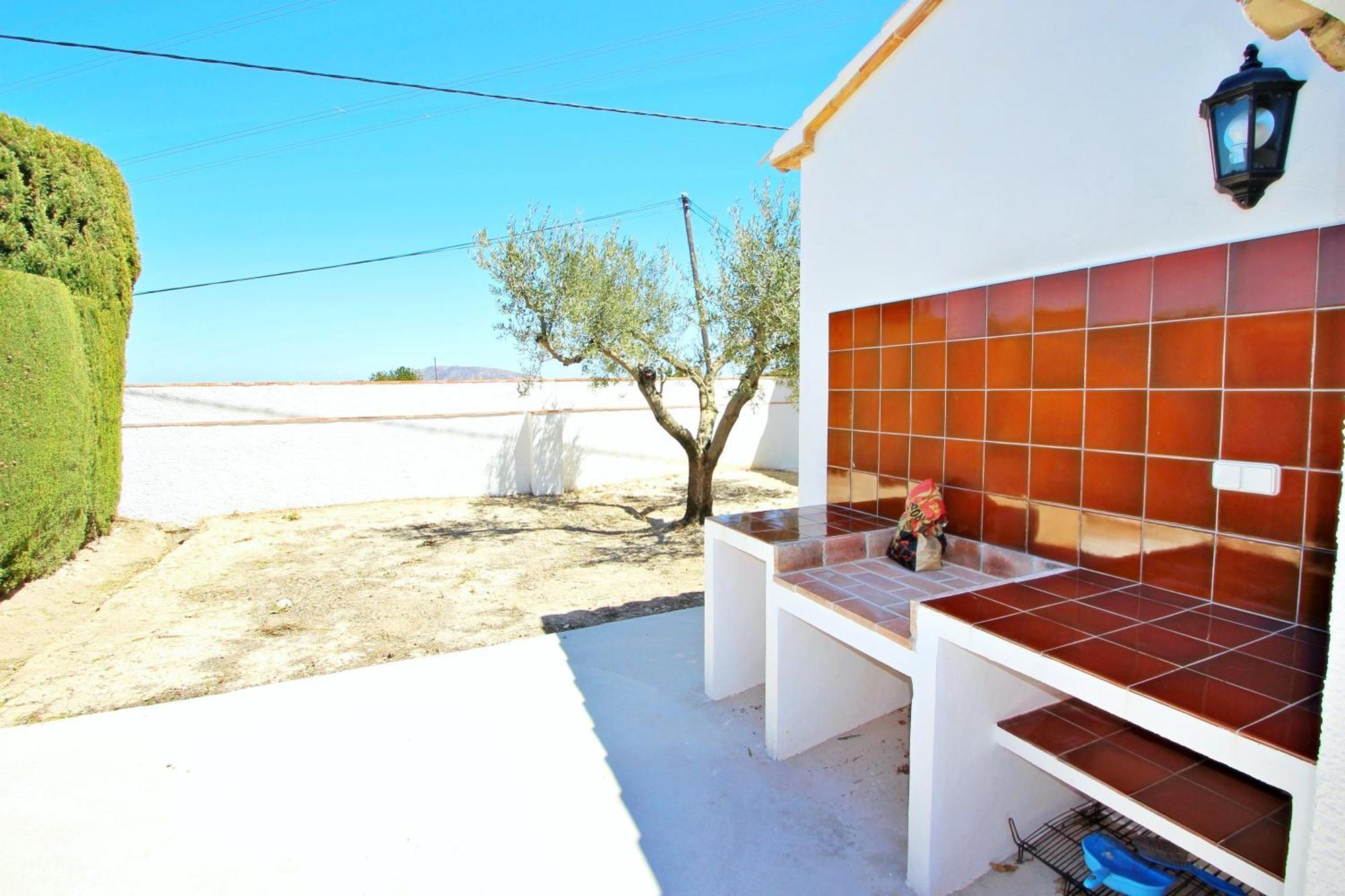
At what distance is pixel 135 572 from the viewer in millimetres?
8086

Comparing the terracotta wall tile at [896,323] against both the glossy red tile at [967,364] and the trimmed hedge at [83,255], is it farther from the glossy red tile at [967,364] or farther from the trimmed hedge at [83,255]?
the trimmed hedge at [83,255]

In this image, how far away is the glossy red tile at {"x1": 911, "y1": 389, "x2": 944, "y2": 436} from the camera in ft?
12.0

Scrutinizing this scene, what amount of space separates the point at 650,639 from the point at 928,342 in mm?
3115

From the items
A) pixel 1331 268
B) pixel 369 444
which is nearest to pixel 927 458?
pixel 1331 268

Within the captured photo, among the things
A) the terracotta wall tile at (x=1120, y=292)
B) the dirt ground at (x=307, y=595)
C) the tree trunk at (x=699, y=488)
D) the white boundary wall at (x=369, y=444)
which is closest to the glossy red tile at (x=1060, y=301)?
the terracotta wall tile at (x=1120, y=292)

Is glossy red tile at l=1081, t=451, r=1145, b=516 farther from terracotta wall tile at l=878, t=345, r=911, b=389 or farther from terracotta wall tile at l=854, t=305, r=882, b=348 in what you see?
terracotta wall tile at l=854, t=305, r=882, b=348

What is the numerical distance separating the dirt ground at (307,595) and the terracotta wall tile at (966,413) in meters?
3.81

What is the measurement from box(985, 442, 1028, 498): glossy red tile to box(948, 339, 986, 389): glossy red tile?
36 cm

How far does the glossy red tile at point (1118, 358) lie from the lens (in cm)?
264

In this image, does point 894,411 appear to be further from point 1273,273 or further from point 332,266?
point 332,266

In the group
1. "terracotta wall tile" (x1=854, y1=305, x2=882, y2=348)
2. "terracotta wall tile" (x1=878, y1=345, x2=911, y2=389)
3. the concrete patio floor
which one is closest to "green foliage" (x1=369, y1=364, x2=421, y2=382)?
the concrete patio floor

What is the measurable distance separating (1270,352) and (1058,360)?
2.64ft

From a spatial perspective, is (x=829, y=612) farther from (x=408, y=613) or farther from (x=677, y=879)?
(x=408, y=613)

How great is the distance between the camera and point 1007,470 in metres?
3.27
